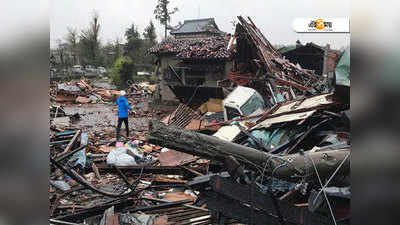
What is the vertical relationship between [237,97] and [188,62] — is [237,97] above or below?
below

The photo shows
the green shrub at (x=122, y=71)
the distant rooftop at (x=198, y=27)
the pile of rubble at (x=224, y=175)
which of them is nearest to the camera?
the pile of rubble at (x=224, y=175)


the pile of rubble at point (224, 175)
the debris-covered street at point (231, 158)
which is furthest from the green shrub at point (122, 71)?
the pile of rubble at point (224, 175)

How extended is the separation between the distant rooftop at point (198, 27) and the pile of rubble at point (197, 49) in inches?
216

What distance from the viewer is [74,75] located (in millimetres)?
18016

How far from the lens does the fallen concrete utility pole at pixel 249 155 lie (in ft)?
9.00

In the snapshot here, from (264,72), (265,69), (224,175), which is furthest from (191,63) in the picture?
(224,175)

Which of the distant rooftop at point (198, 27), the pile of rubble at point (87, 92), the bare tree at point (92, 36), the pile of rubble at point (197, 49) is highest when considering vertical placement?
the distant rooftop at point (198, 27)

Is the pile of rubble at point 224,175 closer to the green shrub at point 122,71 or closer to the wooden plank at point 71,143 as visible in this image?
the wooden plank at point 71,143

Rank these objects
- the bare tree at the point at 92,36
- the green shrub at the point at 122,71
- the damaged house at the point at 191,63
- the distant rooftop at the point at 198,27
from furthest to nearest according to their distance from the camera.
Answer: the distant rooftop at the point at 198,27
the green shrub at the point at 122,71
the damaged house at the point at 191,63
the bare tree at the point at 92,36

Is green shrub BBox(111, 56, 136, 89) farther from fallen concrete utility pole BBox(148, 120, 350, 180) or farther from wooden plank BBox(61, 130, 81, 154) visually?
fallen concrete utility pole BBox(148, 120, 350, 180)
